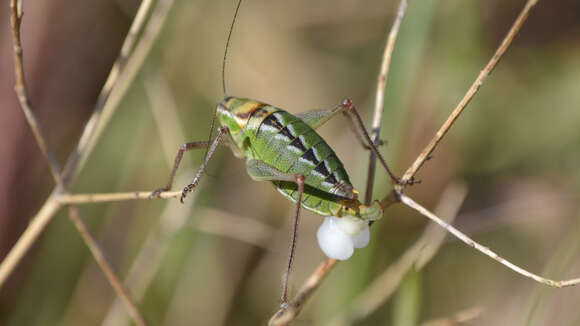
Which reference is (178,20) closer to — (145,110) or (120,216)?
(145,110)

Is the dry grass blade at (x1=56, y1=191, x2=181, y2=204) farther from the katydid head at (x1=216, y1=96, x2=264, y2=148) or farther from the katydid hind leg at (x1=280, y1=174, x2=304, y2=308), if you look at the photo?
the katydid head at (x1=216, y1=96, x2=264, y2=148)

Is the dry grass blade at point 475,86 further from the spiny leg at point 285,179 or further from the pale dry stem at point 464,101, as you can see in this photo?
the spiny leg at point 285,179

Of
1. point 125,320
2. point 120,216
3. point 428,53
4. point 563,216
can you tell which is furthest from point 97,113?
point 563,216

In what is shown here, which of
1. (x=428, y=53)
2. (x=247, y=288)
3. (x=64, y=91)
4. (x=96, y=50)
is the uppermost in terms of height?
(x=428, y=53)

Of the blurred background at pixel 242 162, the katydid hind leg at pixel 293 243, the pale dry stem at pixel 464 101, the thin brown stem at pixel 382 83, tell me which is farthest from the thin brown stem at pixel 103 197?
the blurred background at pixel 242 162

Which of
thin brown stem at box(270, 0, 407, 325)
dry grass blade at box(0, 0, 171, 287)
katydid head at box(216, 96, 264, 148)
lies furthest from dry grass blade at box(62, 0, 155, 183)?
thin brown stem at box(270, 0, 407, 325)

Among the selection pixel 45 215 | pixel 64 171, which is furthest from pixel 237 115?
pixel 45 215
